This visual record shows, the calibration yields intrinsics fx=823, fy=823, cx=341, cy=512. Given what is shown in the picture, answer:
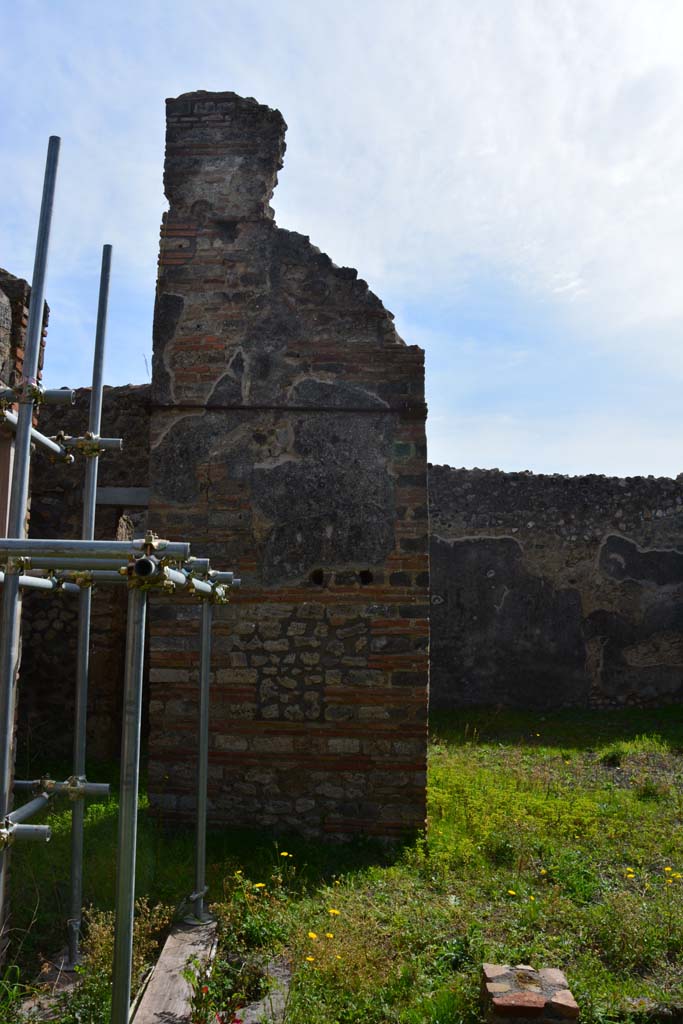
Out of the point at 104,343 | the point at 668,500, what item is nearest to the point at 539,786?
the point at 104,343

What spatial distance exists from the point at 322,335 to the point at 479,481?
19.1 feet

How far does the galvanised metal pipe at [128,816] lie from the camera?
245cm

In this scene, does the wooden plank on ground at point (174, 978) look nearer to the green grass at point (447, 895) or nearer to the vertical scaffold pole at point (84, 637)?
the green grass at point (447, 895)

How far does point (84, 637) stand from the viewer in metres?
3.72

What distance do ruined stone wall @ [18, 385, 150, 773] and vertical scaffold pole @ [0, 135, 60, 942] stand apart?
15.5 ft

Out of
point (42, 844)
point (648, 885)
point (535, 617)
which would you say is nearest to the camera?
point (648, 885)

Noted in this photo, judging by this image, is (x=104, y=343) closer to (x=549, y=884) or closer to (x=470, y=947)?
(x=470, y=947)

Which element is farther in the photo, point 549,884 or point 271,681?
point 271,681

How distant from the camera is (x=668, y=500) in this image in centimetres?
1128

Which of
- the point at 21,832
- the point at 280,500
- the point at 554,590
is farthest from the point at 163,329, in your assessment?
the point at 554,590

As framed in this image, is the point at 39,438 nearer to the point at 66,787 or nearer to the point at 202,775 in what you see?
the point at 66,787

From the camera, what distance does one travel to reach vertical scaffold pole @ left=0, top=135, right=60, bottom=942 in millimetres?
2594

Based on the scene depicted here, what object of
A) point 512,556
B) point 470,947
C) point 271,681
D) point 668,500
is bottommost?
point 470,947

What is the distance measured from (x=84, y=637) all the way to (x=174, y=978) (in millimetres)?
1459
